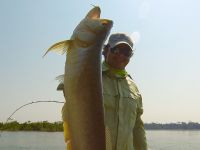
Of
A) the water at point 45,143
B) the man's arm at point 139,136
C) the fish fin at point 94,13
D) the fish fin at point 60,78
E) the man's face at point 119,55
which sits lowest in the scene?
the water at point 45,143

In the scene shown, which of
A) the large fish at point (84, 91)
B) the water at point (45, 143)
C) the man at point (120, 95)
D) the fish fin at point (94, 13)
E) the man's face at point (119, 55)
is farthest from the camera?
the water at point (45, 143)

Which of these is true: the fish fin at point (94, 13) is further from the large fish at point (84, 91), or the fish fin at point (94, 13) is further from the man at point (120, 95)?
the man at point (120, 95)

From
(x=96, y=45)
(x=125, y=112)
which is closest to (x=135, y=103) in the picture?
(x=125, y=112)

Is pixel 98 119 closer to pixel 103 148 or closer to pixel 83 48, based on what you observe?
pixel 103 148

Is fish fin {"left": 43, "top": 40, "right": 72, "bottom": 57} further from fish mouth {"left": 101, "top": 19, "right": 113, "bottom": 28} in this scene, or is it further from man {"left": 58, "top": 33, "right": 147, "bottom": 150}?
man {"left": 58, "top": 33, "right": 147, "bottom": 150}

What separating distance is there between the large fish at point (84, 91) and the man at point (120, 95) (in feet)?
4.80

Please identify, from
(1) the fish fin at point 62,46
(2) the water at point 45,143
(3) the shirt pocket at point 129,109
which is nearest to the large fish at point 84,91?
(1) the fish fin at point 62,46

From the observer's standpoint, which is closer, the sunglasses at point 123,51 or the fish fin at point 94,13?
the fish fin at point 94,13

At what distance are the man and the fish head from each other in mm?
1486

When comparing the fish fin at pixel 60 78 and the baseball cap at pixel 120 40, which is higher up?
the baseball cap at pixel 120 40

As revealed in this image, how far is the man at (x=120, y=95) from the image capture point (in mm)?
4500

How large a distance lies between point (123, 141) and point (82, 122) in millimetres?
1705

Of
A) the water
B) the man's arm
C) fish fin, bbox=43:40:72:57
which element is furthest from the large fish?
the water

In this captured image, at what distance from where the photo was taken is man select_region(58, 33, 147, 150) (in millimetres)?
4500
